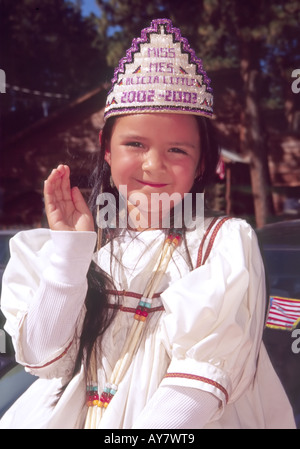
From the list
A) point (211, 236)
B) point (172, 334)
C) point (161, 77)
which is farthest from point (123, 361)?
point (161, 77)

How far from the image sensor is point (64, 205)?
1.54 meters

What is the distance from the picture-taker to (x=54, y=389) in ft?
5.11

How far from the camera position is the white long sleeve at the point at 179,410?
129cm

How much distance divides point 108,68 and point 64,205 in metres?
9.57

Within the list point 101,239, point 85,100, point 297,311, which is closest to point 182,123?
point 101,239

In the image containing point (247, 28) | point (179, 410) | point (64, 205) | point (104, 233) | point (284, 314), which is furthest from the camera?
point (247, 28)

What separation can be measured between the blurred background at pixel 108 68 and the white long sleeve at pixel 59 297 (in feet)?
23.5

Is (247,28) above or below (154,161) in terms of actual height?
above

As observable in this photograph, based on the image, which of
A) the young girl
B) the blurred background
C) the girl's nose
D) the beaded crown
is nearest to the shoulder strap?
the young girl

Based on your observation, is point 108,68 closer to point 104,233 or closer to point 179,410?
point 104,233

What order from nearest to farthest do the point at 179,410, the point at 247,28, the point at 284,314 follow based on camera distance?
1. the point at 179,410
2. the point at 284,314
3. the point at 247,28

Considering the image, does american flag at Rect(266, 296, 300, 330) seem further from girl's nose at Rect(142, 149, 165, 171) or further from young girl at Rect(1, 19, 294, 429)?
girl's nose at Rect(142, 149, 165, 171)

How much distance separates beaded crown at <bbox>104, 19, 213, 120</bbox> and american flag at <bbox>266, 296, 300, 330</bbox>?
0.98 meters

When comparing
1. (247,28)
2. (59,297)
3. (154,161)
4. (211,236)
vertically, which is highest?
(247,28)
